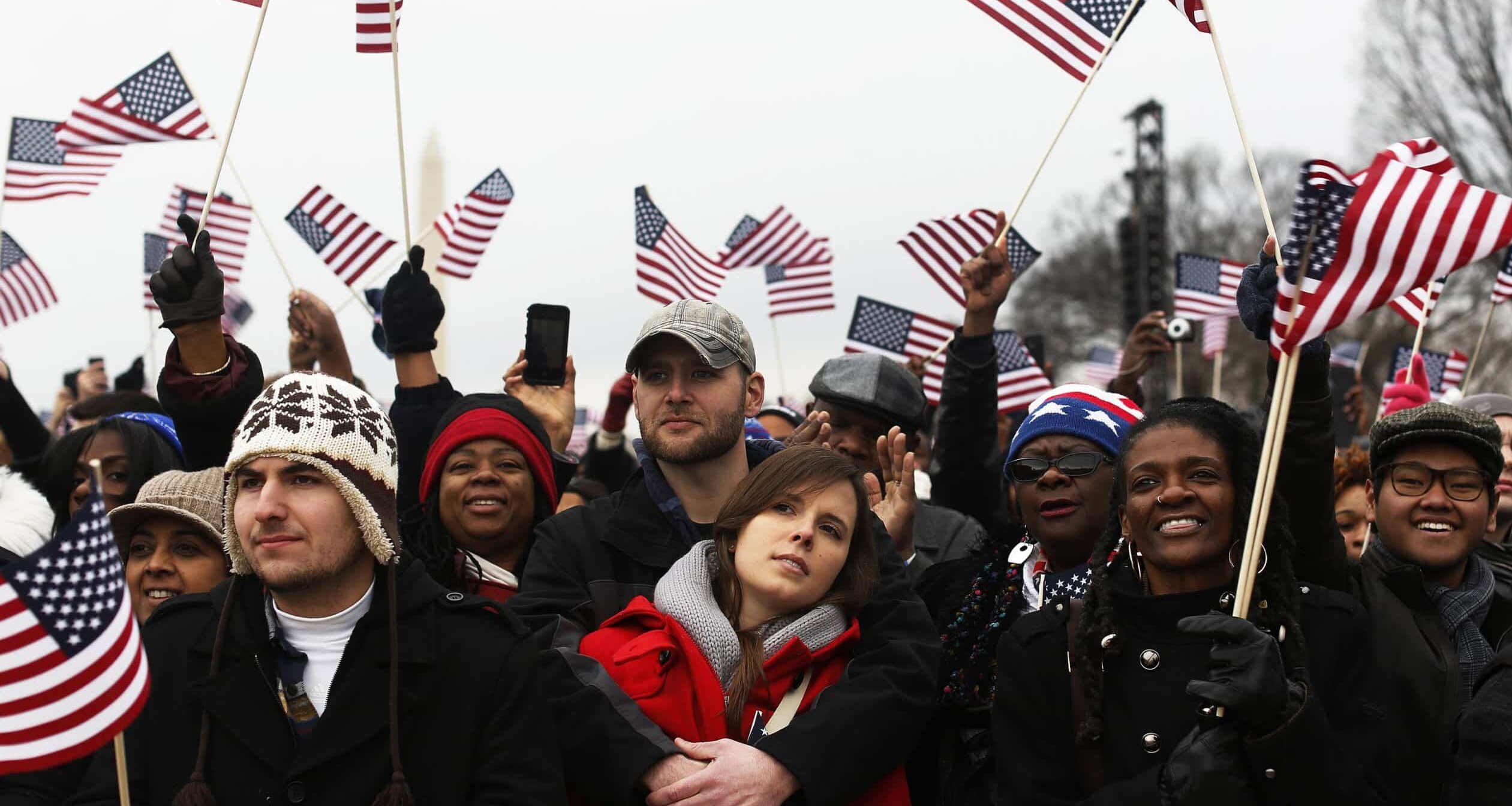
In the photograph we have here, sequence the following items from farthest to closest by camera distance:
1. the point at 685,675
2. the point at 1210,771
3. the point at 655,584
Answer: the point at 655,584 < the point at 685,675 < the point at 1210,771

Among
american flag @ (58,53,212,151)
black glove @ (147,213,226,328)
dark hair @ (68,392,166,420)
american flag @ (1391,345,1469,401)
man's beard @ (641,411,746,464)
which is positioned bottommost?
american flag @ (1391,345,1469,401)

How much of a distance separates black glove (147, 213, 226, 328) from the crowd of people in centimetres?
1

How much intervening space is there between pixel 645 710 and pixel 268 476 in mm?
1041

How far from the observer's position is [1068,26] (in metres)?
6.70

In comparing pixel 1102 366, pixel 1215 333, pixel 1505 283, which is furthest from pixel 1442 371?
pixel 1102 366

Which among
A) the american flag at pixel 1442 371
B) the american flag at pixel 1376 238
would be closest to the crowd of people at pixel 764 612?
the american flag at pixel 1376 238

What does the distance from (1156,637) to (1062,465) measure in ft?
3.15

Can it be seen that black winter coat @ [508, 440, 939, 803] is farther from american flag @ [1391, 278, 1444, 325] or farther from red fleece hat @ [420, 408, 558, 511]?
american flag @ [1391, 278, 1444, 325]

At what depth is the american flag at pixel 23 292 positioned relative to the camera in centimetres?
983

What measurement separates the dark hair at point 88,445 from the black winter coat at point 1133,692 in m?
3.17

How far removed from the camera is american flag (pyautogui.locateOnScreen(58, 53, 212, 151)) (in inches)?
333

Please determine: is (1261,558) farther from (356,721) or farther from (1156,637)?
(356,721)

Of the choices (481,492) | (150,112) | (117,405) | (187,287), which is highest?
(150,112)

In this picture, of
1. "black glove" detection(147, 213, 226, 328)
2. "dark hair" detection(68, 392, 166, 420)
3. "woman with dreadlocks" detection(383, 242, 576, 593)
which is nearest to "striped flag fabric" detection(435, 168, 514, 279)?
"dark hair" detection(68, 392, 166, 420)
